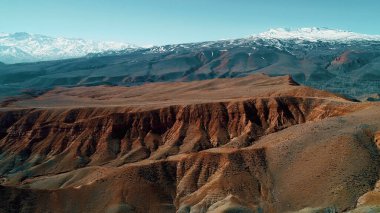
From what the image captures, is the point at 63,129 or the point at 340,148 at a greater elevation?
the point at 340,148

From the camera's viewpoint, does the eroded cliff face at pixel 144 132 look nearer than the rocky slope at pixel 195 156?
No

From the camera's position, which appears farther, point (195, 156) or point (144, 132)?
point (144, 132)

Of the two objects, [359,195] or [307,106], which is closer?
[359,195]

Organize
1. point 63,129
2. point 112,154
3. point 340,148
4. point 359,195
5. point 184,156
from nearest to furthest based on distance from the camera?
point 359,195
point 340,148
point 184,156
point 112,154
point 63,129

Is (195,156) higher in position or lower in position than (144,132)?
higher

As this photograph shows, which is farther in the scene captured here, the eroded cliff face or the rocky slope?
the eroded cliff face

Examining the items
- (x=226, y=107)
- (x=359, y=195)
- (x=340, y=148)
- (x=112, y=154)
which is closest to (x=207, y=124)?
(x=226, y=107)

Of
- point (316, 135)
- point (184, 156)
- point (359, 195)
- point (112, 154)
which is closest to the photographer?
point (359, 195)

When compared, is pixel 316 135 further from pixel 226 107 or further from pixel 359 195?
pixel 226 107
